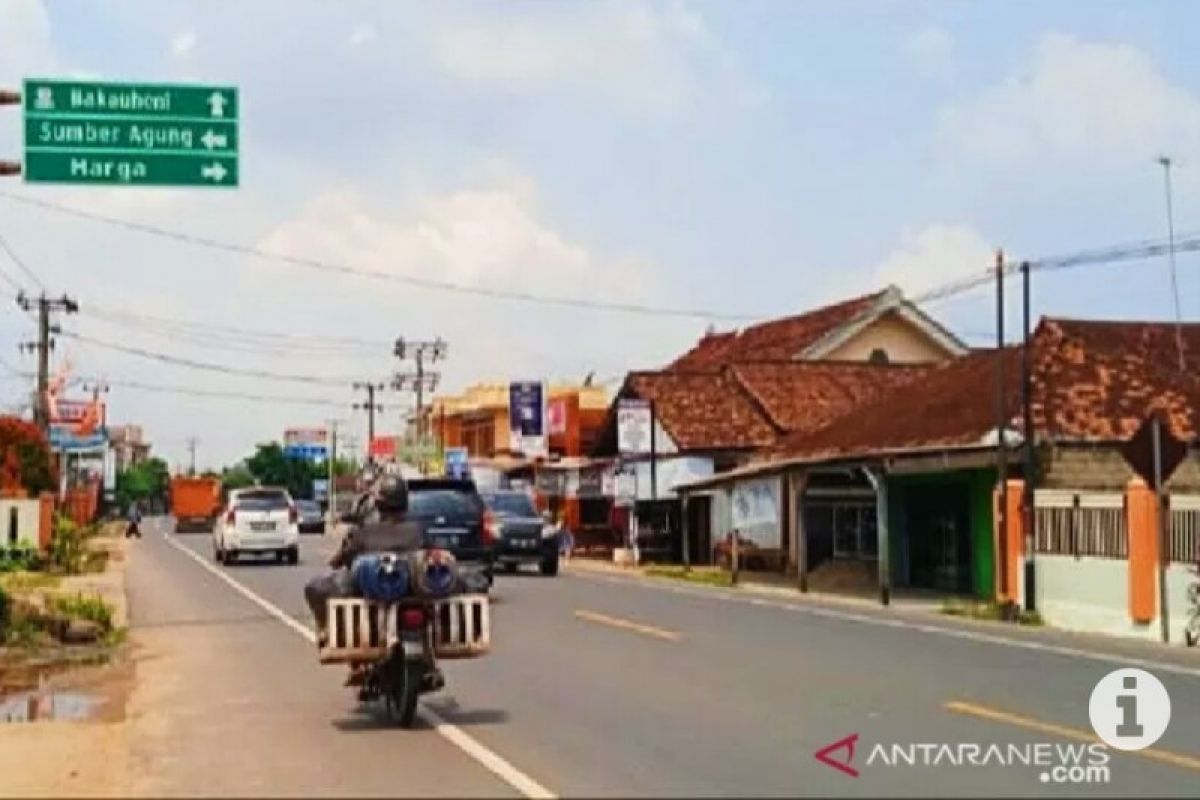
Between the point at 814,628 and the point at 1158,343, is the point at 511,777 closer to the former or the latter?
the point at 814,628

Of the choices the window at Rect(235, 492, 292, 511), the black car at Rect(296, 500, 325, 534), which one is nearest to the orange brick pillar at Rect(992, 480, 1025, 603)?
the window at Rect(235, 492, 292, 511)

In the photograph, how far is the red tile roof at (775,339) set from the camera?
62.2 meters

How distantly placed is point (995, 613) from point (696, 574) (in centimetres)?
1536

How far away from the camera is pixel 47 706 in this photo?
1686 centimetres

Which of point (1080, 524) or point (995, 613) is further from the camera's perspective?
point (995, 613)

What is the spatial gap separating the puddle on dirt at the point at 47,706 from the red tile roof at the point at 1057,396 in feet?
62.6

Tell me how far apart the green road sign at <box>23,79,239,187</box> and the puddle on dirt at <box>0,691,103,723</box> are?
6.80 metres

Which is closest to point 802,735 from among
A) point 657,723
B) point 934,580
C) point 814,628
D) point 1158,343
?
point 657,723

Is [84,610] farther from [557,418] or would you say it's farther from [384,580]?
[557,418]

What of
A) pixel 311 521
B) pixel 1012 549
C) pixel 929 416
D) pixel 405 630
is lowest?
pixel 405 630

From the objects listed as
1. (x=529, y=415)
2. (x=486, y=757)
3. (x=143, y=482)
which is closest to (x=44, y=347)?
(x=529, y=415)

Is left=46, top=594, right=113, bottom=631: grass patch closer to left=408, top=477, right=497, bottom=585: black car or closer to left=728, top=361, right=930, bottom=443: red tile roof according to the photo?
left=408, top=477, right=497, bottom=585: black car

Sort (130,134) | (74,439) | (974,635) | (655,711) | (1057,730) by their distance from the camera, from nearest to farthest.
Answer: (1057,730), (655,711), (130,134), (974,635), (74,439)
